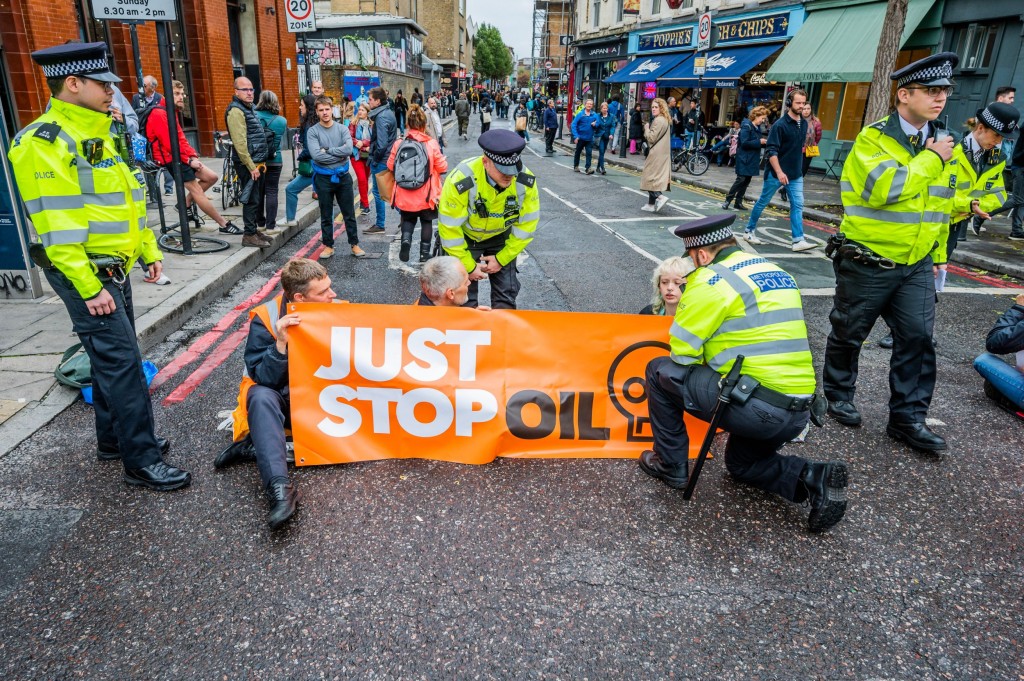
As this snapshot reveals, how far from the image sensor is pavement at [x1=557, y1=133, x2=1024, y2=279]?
915 cm

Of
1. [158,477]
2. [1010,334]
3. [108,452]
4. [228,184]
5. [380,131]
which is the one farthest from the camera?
[228,184]

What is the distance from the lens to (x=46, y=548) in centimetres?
315

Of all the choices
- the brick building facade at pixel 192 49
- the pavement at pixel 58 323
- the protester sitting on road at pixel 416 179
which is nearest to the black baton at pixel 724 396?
the pavement at pixel 58 323

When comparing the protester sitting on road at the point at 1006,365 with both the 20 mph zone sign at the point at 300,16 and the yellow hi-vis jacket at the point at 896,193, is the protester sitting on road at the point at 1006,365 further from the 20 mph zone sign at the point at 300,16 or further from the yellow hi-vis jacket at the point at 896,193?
the 20 mph zone sign at the point at 300,16

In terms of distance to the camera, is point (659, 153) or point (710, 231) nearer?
point (710, 231)

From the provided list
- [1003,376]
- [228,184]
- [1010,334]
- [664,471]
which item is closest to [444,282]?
[664,471]

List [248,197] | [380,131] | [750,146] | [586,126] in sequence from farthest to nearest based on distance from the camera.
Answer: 1. [586,126]
2. [750,146]
3. [380,131]
4. [248,197]

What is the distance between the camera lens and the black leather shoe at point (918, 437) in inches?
164

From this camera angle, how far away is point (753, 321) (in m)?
3.16

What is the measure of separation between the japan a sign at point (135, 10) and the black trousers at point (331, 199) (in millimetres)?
2247

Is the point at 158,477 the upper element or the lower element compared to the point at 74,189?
lower

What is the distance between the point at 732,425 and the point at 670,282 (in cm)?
127

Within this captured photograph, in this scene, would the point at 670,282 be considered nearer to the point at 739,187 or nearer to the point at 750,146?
the point at 750,146

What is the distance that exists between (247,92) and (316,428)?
6130mm
